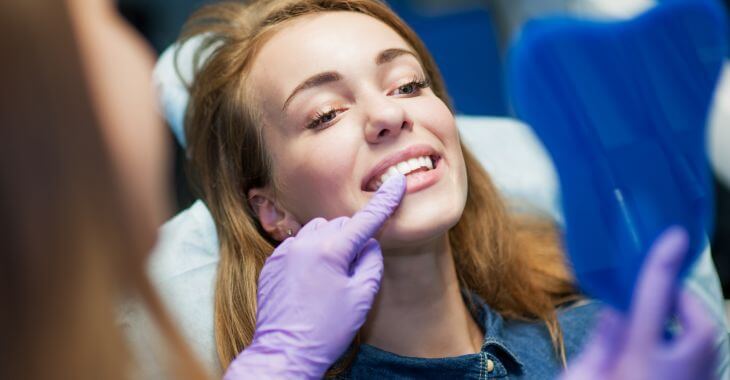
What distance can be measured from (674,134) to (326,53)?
54 centimetres

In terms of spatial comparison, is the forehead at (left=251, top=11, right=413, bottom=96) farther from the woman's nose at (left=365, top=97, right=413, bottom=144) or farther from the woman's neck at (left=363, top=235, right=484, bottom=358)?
the woman's neck at (left=363, top=235, right=484, bottom=358)

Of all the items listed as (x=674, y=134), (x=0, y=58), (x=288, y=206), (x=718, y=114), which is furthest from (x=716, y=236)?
(x=0, y=58)

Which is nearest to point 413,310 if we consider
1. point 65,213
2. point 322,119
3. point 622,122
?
point 322,119

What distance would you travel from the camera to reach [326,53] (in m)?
1.37

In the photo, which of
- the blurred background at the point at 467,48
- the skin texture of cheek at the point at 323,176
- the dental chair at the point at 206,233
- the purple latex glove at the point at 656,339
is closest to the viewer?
the purple latex glove at the point at 656,339

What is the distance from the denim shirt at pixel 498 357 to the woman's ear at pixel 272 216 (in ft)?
0.77

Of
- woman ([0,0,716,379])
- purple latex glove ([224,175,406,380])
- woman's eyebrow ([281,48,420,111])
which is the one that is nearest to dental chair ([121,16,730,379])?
purple latex glove ([224,175,406,380])

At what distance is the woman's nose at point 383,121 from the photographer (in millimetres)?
1304

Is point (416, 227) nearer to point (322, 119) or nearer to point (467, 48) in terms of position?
point (322, 119)

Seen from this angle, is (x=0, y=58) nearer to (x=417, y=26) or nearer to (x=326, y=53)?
(x=326, y=53)

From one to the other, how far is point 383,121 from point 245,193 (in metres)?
0.36

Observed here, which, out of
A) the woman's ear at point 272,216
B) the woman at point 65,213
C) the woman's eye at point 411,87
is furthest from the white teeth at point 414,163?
the woman at point 65,213

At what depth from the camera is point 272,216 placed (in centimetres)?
150

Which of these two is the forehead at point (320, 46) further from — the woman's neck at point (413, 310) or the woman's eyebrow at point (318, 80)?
the woman's neck at point (413, 310)
